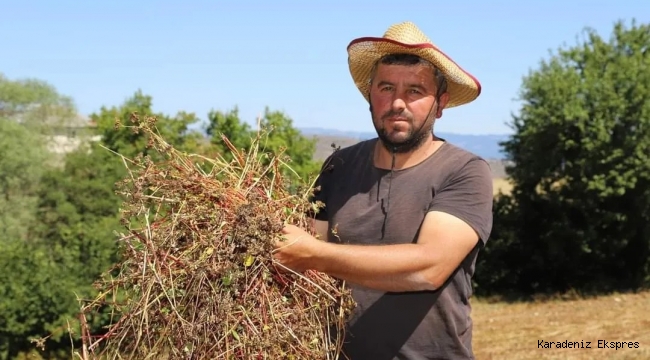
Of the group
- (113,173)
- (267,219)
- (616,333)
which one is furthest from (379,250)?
(113,173)

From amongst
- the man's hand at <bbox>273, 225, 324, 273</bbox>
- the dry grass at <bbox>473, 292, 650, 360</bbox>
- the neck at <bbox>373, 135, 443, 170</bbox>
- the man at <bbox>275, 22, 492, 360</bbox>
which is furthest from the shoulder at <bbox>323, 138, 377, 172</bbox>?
the dry grass at <bbox>473, 292, 650, 360</bbox>

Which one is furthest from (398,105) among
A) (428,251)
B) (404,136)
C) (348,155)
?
(428,251)

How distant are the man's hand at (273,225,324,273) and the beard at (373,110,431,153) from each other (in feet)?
2.30

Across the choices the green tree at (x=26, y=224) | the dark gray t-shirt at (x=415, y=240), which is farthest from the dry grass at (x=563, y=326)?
the dark gray t-shirt at (x=415, y=240)

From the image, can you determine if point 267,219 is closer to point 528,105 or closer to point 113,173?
point 528,105

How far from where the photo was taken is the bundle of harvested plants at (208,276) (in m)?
2.62

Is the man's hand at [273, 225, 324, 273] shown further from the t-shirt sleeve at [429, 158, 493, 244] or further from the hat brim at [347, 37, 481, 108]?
the hat brim at [347, 37, 481, 108]

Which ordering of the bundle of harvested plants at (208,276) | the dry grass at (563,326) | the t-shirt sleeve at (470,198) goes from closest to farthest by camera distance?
the bundle of harvested plants at (208,276), the t-shirt sleeve at (470,198), the dry grass at (563,326)

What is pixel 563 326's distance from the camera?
22844mm

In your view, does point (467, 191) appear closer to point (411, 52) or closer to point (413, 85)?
point (413, 85)

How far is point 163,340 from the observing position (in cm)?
270

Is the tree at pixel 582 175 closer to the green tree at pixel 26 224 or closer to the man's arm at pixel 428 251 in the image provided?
the green tree at pixel 26 224

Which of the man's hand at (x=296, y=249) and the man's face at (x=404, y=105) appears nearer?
the man's hand at (x=296, y=249)

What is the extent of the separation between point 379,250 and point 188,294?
726 millimetres
